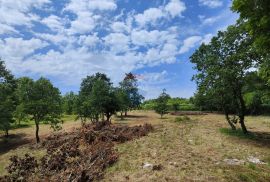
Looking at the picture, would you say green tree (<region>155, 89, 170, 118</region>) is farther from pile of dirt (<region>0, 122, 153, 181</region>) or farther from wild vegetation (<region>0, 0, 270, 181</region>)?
pile of dirt (<region>0, 122, 153, 181</region>)

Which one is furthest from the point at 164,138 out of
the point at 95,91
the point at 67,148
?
the point at 95,91

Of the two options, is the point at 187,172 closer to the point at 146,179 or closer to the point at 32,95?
the point at 146,179

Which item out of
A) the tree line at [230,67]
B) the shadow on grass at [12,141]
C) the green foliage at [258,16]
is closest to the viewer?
the green foliage at [258,16]

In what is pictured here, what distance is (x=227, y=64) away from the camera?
26.7 metres

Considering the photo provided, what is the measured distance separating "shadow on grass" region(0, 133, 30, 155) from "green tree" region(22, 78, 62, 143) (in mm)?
3340

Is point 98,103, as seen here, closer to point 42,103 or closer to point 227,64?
point 42,103

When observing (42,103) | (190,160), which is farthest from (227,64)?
(42,103)

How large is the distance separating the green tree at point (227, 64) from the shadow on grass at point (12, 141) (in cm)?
2259

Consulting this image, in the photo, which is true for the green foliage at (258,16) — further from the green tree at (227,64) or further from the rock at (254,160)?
the green tree at (227,64)

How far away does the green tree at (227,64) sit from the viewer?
83.5ft

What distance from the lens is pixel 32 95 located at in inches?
1398

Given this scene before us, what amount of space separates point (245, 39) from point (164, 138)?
11.1 meters

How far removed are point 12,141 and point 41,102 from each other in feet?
29.3

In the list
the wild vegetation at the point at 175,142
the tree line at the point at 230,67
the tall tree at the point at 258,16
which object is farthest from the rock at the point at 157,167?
the tree line at the point at 230,67
